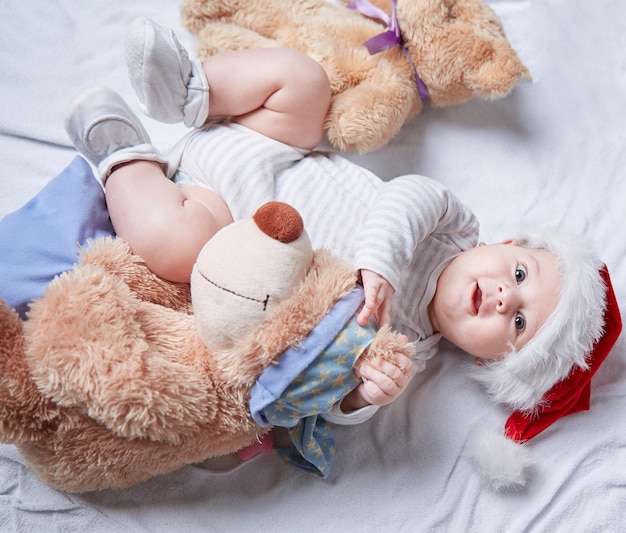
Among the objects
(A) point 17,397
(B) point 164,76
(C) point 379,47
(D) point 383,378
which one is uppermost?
(C) point 379,47

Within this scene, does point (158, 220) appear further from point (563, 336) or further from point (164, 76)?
point (563, 336)

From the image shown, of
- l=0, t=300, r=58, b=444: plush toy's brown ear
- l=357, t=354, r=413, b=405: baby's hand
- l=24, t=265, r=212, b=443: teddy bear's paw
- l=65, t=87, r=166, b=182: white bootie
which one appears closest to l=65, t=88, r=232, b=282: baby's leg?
l=65, t=87, r=166, b=182: white bootie

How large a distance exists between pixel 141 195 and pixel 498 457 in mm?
774

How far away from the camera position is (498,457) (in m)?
1.05

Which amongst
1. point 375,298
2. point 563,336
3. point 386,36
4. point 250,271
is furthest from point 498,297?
point 386,36

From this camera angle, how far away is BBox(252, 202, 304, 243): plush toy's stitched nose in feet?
2.60

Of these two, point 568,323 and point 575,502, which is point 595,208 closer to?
point 568,323

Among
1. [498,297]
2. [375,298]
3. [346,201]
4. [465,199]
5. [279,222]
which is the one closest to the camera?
[279,222]

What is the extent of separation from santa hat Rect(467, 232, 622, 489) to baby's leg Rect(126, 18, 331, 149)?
50 cm

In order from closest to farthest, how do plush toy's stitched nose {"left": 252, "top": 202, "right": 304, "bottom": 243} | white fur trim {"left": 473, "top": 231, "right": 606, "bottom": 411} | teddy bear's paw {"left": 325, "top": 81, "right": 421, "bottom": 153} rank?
plush toy's stitched nose {"left": 252, "top": 202, "right": 304, "bottom": 243} → white fur trim {"left": 473, "top": 231, "right": 606, "bottom": 411} → teddy bear's paw {"left": 325, "top": 81, "right": 421, "bottom": 153}

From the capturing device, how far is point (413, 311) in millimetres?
1133

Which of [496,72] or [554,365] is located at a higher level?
[496,72]

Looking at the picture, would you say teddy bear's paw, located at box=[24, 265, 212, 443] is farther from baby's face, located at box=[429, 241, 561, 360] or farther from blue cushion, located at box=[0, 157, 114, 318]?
baby's face, located at box=[429, 241, 561, 360]

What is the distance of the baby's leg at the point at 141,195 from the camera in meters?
0.95
